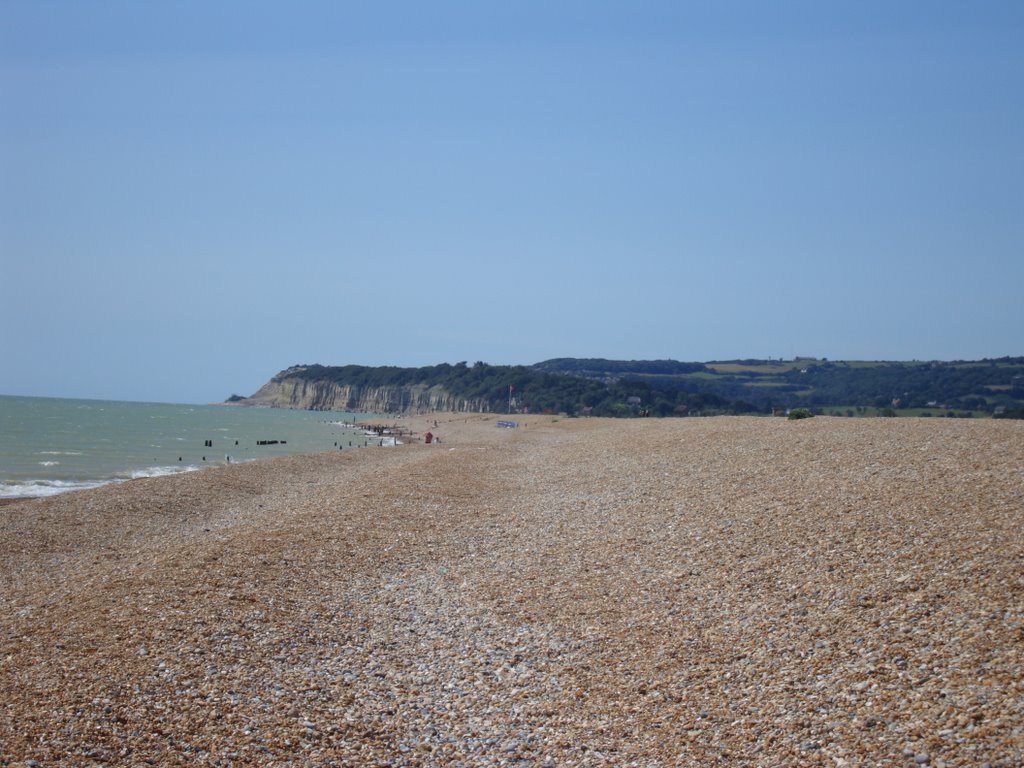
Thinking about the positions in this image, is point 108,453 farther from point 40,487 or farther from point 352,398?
point 352,398

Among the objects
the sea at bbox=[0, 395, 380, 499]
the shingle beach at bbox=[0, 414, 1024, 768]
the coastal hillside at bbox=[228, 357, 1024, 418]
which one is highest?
the coastal hillside at bbox=[228, 357, 1024, 418]

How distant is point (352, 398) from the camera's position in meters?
156

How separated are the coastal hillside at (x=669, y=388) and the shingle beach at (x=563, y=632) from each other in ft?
118

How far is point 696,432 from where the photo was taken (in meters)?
26.2

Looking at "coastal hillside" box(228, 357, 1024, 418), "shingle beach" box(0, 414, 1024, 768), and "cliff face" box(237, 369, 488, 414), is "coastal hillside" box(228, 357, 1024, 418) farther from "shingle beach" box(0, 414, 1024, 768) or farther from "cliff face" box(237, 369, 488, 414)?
"shingle beach" box(0, 414, 1024, 768)

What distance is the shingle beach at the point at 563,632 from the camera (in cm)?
607

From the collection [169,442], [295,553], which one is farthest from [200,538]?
[169,442]

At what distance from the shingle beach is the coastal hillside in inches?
1412

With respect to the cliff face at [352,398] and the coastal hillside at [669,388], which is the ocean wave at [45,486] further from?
the cliff face at [352,398]

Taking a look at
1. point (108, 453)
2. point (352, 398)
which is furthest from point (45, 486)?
point (352, 398)

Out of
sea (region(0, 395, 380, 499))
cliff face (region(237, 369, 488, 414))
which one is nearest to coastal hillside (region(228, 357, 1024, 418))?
cliff face (region(237, 369, 488, 414))

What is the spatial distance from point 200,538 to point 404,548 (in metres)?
4.31

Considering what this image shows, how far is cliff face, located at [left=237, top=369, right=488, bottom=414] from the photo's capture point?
130875 millimetres

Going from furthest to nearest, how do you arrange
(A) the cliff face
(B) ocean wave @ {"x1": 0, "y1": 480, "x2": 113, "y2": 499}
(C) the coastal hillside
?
(A) the cliff face
(C) the coastal hillside
(B) ocean wave @ {"x1": 0, "y1": 480, "x2": 113, "y2": 499}
